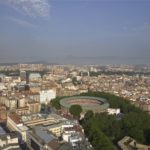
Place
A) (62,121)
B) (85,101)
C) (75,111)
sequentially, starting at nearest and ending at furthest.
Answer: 1. (62,121)
2. (75,111)
3. (85,101)

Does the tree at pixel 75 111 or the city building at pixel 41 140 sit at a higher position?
the city building at pixel 41 140

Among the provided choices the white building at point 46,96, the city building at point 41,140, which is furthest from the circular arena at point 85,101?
the city building at point 41,140

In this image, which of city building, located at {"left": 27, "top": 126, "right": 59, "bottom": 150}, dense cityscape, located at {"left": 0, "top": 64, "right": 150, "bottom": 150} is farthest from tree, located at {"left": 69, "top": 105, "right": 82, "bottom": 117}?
city building, located at {"left": 27, "top": 126, "right": 59, "bottom": 150}

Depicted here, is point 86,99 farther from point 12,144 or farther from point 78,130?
point 12,144

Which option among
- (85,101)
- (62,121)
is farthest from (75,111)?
(85,101)

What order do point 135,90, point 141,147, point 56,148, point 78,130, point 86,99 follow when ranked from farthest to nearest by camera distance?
point 135,90 < point 86,99 < point 78,130 < point 141,147 < point 56,148

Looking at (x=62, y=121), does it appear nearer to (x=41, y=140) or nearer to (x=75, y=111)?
(x=41, y=140)

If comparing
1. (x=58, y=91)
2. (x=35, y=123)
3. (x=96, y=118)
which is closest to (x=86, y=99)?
(x=58, y=91)

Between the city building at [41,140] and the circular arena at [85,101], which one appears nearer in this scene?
the city building at [41,140]

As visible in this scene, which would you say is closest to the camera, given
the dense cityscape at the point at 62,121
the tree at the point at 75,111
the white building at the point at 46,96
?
the dense cityscape at the point at 62,121

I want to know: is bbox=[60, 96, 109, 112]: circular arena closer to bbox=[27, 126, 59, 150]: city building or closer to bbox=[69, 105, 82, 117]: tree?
bbox=[69, 105, 82, 117]: tree

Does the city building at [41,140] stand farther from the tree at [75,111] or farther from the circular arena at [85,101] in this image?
the circular arena at [85,101]
